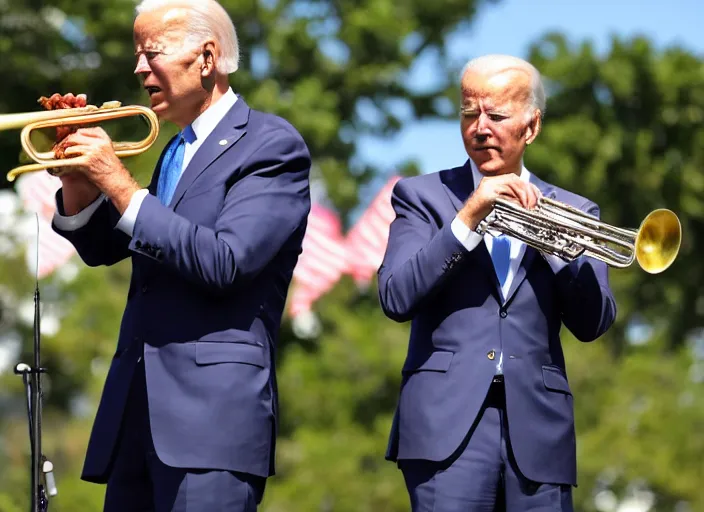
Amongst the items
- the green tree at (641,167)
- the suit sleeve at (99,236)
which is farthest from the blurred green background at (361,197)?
the suit sleeve at (99,236)

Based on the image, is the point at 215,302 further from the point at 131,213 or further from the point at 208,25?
the point at 208,25

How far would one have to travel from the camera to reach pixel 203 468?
475 cm

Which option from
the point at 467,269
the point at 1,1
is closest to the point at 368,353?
the point at 1,1

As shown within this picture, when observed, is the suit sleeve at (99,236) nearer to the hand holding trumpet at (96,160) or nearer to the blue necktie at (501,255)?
the hand holding trumpet at (96,160)

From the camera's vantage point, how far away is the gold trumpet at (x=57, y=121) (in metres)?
4.87

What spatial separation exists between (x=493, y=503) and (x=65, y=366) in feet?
58.2

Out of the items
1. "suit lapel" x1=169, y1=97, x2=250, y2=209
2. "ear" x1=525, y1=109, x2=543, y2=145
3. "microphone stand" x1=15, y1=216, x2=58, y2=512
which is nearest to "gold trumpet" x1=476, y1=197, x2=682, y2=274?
"ear" x1=525, y1=109, x2=543, y2=145

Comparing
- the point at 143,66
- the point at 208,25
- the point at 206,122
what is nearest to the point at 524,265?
the point at 206,122

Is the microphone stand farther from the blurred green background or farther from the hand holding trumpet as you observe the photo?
the blurred green background

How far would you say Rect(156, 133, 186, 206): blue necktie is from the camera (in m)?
5.10

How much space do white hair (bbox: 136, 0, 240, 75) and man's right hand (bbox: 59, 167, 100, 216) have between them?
596 mm

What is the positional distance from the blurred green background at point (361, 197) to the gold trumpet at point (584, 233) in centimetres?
1283

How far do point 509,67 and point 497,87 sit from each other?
0.10m

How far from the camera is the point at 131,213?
4797 millimetres
